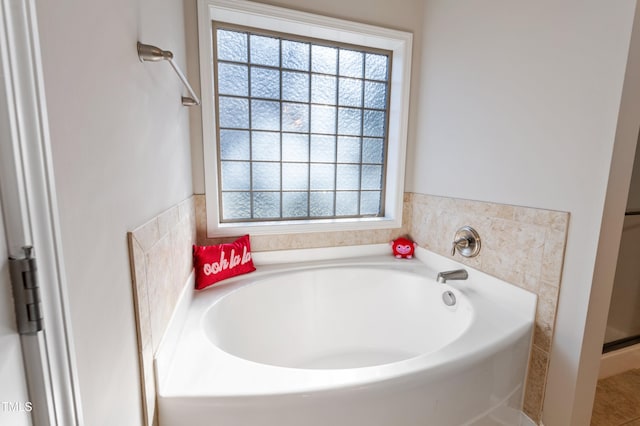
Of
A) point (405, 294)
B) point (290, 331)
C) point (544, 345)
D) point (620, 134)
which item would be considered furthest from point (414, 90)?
point (290, 331)

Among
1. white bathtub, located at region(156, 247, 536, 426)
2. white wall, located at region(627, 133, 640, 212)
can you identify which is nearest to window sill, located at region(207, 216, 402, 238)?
white bathtub, located at region(156, 247, 536, 426)

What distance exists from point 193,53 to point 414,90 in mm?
1463

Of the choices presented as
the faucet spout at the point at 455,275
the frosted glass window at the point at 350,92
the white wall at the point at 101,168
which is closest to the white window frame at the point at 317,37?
the frosted glass window at the point at 350,92

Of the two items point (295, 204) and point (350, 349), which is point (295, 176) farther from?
point (350, 349)

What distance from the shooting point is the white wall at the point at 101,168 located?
46cm

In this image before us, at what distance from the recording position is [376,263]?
2.03m

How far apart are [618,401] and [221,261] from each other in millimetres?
2383

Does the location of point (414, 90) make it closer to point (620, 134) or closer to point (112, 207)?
point (620, 134)

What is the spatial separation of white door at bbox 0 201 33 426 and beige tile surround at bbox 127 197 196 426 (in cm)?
34

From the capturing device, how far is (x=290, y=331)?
1765 millimetres

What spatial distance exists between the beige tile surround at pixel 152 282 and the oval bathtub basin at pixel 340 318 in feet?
1.58

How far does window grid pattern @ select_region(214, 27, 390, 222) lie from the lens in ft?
6.24

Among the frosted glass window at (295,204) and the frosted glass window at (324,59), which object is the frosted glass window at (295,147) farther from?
the frosted glass window at (324,59)

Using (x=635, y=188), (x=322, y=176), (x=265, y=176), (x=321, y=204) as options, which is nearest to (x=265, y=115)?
(x=265, y=176)
